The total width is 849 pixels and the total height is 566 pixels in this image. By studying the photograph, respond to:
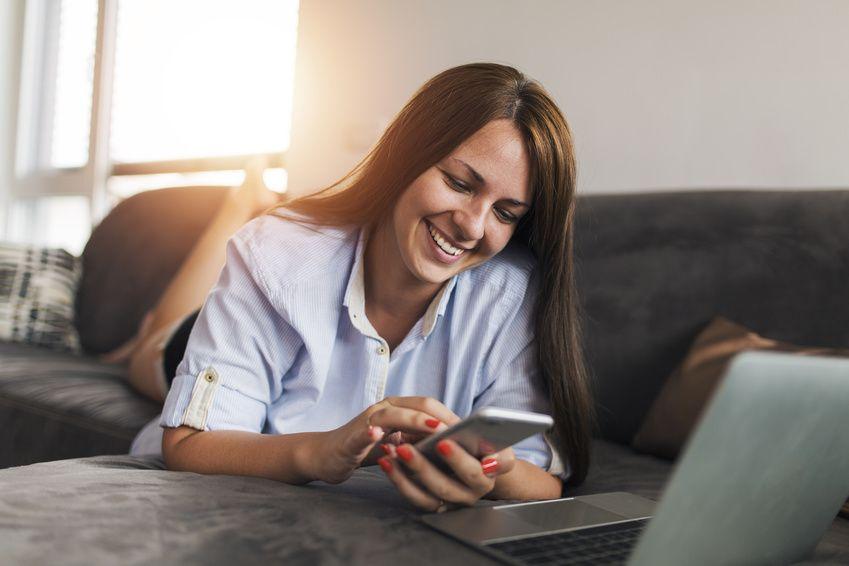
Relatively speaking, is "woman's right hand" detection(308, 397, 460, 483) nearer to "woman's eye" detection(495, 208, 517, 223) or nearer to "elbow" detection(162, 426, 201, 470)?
"elbow" detection(162, 426, 201, 470)

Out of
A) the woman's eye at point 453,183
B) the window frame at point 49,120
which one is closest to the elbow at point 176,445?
the woman's eye at point 453,183

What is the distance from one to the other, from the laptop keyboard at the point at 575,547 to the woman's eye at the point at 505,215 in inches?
17.5

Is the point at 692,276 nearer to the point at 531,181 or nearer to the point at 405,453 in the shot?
the point at 531,181

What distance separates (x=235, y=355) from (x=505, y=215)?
15.4 inches

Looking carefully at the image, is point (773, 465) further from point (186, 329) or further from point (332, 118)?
point (332, 118)

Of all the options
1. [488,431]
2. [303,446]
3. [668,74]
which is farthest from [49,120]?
[488,431]

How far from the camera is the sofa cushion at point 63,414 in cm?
172

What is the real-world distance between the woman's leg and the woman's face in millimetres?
965

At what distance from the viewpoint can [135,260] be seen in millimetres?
2729

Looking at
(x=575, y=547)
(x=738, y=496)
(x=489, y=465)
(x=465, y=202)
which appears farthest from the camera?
(x=465, y=202)

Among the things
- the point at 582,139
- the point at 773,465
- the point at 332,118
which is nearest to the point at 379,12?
the point at 332,118

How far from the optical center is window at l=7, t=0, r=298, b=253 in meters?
3.38

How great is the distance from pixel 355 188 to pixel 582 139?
109 centimetres

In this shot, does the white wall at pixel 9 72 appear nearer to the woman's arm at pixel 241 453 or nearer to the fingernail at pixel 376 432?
the woman's arm at pixel 241 453
